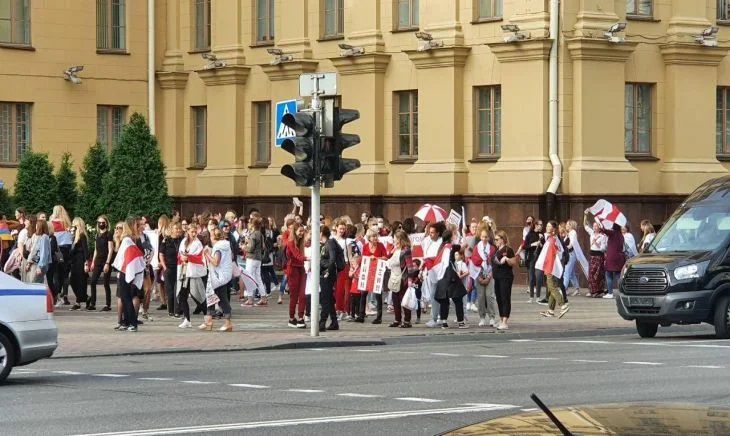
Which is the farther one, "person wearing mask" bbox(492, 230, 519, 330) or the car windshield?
"person wearing mask" bbox(492, 230, 519, 330)

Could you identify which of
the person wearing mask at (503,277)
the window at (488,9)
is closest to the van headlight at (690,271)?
the person wearing mask at (503,277)

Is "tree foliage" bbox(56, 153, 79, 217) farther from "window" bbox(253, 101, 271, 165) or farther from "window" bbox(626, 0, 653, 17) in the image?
"window" bbox(626, 0, 653, 17)

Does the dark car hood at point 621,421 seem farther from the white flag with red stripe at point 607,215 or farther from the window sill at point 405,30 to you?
the window sill at point 405,30

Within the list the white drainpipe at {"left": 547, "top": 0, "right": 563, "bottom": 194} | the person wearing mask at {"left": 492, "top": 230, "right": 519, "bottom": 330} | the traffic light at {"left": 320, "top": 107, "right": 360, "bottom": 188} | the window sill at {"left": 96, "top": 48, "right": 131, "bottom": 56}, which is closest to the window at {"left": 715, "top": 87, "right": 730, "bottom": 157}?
the white drainpipe at {"left": 547, "top": 0, "right": 563, "bottom": 194}

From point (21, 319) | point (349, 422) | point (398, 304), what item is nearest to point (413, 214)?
point (398, 304)

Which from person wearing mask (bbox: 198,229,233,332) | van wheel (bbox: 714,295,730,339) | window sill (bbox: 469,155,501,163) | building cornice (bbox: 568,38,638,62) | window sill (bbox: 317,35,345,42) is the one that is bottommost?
van wheel (bbox: 714,295,730,339)

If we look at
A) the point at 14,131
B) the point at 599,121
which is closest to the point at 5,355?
the point at 599,121

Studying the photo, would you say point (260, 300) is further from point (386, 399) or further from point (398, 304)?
point (386, 399)

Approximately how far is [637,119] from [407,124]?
6150 millimetres

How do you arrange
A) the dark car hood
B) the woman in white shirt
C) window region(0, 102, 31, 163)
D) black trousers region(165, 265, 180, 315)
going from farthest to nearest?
window region(0, 102, 31, 163), the woman in white shirt, black trousers region(165, 265, 180, 315), the dark car hood

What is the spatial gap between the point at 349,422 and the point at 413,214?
1134 inches

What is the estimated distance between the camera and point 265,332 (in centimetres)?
2716

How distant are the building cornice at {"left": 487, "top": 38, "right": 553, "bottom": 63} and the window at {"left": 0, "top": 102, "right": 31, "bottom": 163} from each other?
1480 centimetres

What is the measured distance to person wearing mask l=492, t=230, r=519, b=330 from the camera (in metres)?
27.7
